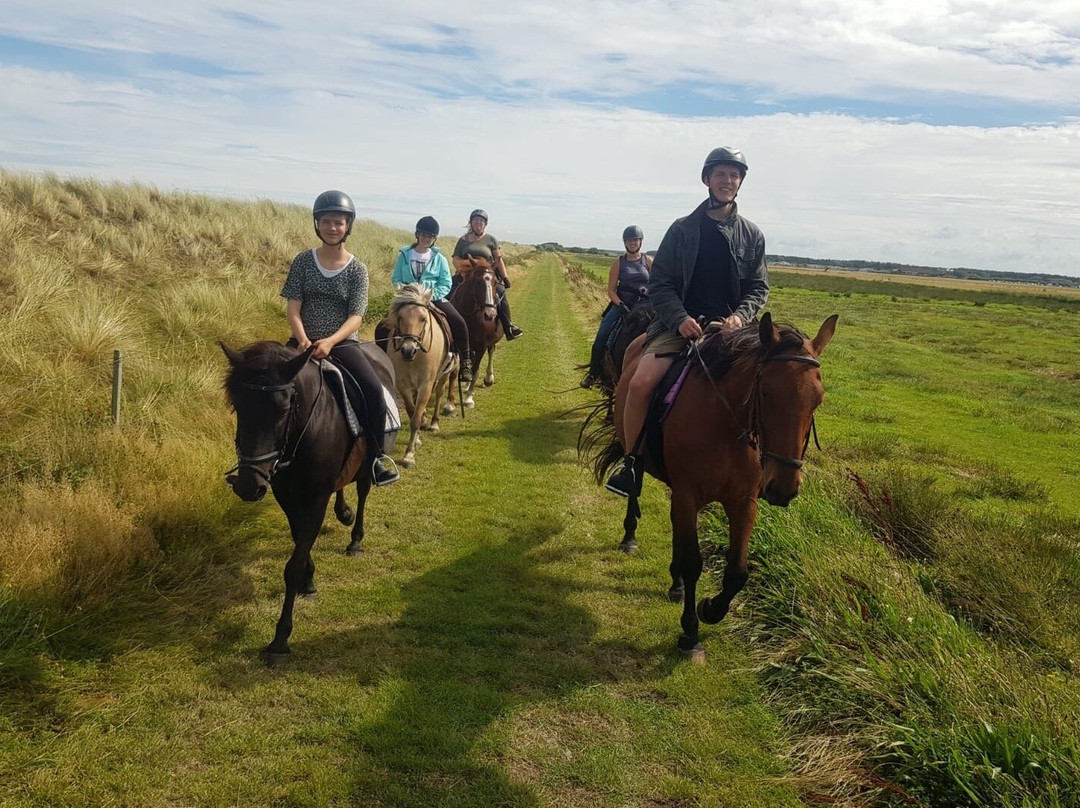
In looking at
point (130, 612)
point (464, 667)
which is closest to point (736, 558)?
point (464, 667)

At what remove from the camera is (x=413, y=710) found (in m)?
3.82

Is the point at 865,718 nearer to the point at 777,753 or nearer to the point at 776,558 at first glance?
the point at 777,753

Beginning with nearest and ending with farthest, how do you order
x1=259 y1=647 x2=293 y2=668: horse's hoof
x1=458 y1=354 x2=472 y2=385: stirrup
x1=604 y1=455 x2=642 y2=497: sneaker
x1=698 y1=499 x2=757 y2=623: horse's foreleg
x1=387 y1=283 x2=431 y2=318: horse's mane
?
1. x1=259 y1=647 x2=293 y2=668: horse's hoof
2. x1=698 y1=499 x2=757 y2=623: horse's foreleg
3. x1=604 y1=455 x2=642 y2=497: sneaker
4. x1=387 y1=283 x2=431 y2=318: horse's mane
5. x1=458 y1=354 x2=472 y2=385: stirrup

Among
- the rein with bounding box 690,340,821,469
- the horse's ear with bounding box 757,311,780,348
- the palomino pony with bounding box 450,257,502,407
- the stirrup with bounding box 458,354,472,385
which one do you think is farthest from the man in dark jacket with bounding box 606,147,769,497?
the palomino pony with bounding box 450,257,502,407

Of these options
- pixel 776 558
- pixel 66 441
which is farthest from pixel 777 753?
pixel 66 441

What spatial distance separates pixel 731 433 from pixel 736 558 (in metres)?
0.83

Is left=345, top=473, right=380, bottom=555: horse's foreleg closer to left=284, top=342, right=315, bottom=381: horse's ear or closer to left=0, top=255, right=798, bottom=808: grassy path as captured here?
left=0, top=255, right=798, bottom=808: grassy path

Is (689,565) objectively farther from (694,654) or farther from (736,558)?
(694,654)

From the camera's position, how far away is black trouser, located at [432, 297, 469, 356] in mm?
10078

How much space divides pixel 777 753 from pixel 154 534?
4.50 meters

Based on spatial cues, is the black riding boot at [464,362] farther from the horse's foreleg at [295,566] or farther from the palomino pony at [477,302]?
the horse's foreleg at [295,566]

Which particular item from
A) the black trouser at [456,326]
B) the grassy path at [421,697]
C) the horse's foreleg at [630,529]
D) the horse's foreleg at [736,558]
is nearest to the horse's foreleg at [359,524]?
the grassy path at [421,697]

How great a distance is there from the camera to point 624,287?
10.1 m

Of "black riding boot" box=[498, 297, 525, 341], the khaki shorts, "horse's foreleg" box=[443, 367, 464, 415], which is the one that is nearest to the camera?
the khaki shorts
